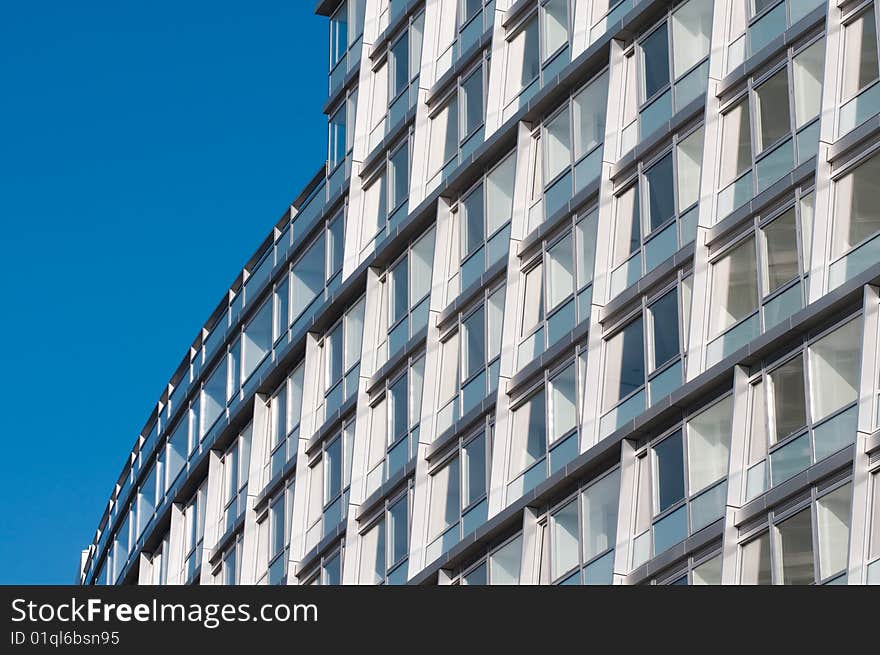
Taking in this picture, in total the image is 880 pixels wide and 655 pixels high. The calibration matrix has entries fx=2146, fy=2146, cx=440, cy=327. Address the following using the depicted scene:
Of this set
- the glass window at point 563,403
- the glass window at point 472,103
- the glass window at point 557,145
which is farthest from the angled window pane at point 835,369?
the glass window at point 472,103

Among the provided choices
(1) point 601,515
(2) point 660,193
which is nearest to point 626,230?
(2) point 660,193

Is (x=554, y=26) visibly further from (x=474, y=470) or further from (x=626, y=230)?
(x=474, y=470)

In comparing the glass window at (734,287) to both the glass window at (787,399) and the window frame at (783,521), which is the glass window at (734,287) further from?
the window frame at (783,521)

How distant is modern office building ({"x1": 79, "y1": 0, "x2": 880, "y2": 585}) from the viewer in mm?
37281

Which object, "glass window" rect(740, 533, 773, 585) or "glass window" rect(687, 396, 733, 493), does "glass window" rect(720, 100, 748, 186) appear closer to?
"glass window" rect(687, 396, 733, 493)

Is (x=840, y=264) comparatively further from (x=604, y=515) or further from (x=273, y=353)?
(x=273, y=353)

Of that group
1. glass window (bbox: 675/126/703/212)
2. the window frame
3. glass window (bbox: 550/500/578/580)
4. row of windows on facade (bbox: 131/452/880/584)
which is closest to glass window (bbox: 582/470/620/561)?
row of windows on facade (bbox: 131/452/880/584)

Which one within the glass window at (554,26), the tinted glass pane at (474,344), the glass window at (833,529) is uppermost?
the glass window at (554,26)

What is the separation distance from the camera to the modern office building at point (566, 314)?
37.3m

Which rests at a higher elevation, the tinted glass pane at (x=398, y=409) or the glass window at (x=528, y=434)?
the tinted glass pane at (x=398, y=409)

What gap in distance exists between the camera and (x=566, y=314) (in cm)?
4419

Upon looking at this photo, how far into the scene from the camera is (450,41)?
52.0m

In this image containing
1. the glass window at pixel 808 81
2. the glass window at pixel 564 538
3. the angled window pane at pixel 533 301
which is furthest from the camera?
the angled window pane at pixel 533 301

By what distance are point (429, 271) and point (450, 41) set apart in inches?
232
